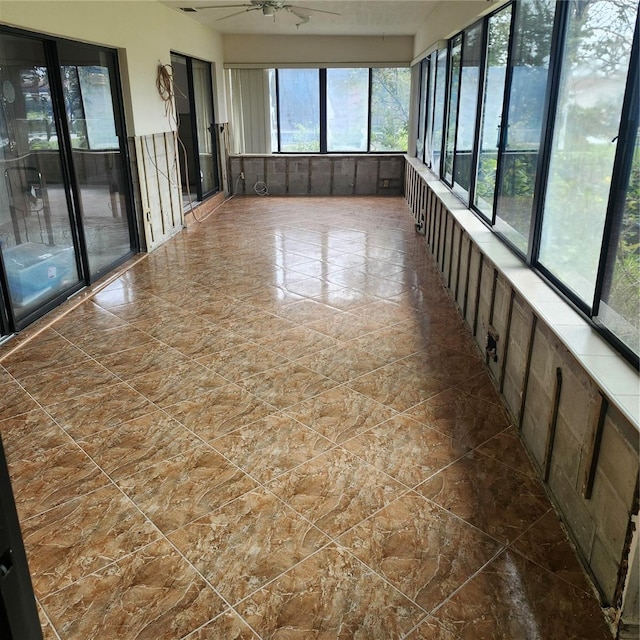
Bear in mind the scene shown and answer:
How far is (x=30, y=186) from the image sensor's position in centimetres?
496

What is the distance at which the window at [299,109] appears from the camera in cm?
1180

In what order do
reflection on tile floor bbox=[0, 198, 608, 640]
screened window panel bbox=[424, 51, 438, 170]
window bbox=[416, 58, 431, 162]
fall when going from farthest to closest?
window bbox=[416, 58, 431, 162]
screened window panel bbox=[424, 51, 438, 170]
reflection on tile floor bbox=[0, 198, 608, 640]

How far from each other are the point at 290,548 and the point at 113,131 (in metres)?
5.60

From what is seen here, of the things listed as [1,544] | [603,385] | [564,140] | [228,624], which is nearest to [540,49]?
[564,140]

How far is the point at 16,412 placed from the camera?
3.59m

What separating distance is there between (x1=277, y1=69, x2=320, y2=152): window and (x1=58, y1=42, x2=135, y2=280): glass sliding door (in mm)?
5870

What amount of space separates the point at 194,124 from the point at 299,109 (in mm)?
3081

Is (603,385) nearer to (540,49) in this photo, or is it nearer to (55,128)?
(540,49)

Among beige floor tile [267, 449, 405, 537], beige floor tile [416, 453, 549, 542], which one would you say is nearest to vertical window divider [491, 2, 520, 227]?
beige floor tile [416, 453, 549, 542]

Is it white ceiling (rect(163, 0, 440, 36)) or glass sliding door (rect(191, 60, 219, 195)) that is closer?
white ceiling (rect(163, 0, 440, 36))

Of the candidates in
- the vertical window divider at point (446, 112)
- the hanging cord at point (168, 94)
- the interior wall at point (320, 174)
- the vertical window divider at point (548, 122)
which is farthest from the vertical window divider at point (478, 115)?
the interior wall at point (320, 174)

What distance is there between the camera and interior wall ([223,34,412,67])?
11164 mm

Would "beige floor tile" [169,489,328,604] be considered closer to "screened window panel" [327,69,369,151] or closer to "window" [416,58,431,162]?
"window" [416,58,431,162]

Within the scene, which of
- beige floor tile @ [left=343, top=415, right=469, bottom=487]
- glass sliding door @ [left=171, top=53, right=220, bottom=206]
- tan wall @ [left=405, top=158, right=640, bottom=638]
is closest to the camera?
tan wall @ [left=405, top=158, right=640, bottom=638]
